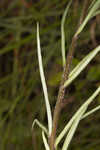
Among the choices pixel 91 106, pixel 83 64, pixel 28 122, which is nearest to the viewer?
pixel 83 64

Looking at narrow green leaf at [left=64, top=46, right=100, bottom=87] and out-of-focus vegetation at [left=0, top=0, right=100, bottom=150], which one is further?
out-of-focus vegetation at [left=0, top=0, right=100, bottom=150]

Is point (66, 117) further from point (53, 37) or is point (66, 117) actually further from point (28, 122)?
point (53, 37)

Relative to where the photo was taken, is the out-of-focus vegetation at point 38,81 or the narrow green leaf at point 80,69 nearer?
the narrow green leaf at point 80,69

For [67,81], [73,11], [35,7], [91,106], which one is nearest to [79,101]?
[91,106]

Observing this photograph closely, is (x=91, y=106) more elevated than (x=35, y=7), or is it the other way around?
(x=35, y=7)

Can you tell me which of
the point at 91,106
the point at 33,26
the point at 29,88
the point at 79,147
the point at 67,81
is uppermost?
the point at 67,81

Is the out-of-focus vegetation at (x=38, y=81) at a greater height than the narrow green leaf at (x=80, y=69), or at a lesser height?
lesser

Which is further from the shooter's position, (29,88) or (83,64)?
(29,88)

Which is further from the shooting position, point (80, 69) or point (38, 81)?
point (38, 81)

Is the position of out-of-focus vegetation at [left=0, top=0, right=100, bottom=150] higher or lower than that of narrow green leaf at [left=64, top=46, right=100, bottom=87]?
lower

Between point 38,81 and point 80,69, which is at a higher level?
point 80,69

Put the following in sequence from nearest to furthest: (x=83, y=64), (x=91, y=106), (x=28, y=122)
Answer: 1. (x=83, y=64)
2. (x=91, y=106)
3. (x=28, y=122)
